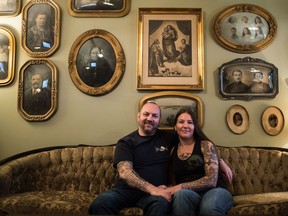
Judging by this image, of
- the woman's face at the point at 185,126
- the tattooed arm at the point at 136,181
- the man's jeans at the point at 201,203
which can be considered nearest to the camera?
the man's jeans at the point at 201,203

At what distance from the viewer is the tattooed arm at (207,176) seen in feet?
6.61

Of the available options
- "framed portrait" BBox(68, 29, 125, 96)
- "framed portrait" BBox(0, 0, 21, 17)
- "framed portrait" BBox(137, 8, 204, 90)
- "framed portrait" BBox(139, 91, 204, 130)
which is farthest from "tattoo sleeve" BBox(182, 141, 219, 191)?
"framed portrait" BBox(0, 0, 21, 17)

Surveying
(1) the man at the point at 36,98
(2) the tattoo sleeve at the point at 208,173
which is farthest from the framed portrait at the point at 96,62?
(2) the tattoo sleeve at the point at 208,173

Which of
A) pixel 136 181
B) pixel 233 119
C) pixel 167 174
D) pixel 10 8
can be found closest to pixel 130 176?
pixel 136 181

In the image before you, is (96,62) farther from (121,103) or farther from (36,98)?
(36,98)

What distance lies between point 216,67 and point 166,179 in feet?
4.92

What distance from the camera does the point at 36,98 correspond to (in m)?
3.14

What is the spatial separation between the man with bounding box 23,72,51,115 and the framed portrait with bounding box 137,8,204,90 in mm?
1048

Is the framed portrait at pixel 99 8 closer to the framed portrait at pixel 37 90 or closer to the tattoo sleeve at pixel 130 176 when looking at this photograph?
the framed portrait at pixel 37 90

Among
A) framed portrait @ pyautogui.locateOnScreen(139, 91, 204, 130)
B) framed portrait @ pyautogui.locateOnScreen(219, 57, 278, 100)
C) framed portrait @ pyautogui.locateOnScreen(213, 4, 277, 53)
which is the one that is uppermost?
framed portrait @ pyautogui.locateOnScreen(213, 4, 277, 53)

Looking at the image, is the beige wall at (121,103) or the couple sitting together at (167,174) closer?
the couple sitting together at (167,174)

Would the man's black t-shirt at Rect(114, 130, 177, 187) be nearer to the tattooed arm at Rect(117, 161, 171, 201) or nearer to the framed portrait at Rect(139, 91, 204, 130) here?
the tattooed arm at Rect(117, 161, 171, 201)

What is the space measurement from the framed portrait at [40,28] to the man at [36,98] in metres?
0.31

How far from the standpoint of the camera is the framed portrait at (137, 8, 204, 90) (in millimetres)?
3096
